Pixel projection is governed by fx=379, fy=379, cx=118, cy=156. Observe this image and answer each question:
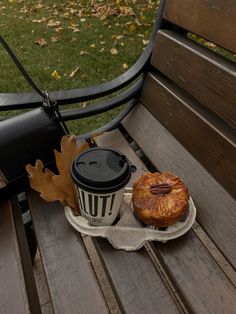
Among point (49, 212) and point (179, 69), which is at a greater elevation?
→ point (179, 69)

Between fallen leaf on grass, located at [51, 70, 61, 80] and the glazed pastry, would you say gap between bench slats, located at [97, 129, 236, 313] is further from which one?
fallen leaf on grass, located at [51, 70, 61, 80]

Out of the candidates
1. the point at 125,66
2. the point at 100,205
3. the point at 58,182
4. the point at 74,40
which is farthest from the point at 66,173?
the point at 74,40

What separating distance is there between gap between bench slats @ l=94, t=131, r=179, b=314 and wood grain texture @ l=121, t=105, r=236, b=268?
0.23 metres

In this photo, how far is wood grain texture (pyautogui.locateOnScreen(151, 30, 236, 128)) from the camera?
1.24 m

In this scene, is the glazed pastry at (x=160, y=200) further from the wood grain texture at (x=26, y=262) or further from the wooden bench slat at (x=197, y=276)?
the wood grain texture at (x=26, y=262)

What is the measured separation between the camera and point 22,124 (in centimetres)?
129

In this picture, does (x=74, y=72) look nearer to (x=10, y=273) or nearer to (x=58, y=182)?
(x=58, y=182)

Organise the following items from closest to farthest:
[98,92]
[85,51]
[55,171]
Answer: [55,171] → [98,92] → [85,51]

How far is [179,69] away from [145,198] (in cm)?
56

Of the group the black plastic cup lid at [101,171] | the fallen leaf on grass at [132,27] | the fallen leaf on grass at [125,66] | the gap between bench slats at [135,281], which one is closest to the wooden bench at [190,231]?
the gap between bench slats at [135,281]

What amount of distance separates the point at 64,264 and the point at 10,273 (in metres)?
0.16

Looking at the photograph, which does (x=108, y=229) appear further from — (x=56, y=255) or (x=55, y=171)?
(x=55, y=171)

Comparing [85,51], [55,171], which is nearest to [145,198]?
[55,171]

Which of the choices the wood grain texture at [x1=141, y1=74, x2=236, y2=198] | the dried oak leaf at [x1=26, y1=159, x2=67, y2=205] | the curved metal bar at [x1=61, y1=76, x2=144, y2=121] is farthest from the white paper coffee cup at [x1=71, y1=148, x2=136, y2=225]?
the curved metal bar at [x1=61, y1=76, x2=144, y2=121]
